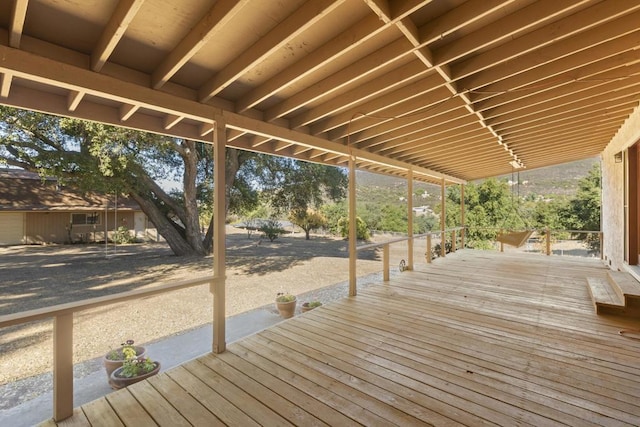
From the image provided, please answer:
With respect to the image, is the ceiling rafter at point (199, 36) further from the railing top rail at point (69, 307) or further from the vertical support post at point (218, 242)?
the railing top rail at point (69, 307)

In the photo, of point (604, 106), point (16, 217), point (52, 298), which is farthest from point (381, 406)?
point (16, 217)

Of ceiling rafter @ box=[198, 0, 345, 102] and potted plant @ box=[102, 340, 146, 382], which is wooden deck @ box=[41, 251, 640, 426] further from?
ceiling rafter @ box=[198, 0, 345, 102]

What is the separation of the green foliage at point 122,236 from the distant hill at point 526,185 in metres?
14.5

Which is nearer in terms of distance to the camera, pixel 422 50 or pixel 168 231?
pixel 422 50

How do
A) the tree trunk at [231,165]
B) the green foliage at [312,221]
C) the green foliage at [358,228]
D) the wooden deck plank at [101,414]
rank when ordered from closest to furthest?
the wooden deck plank at [101,414], the tree trunk at [231,165], the green foliage at [358,228], the green foliage at [312,221]

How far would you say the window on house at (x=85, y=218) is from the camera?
16.9 metres

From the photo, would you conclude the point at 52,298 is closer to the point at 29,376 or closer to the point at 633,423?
the point at 29,376

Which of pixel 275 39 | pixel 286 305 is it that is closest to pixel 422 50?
pixel 275 39

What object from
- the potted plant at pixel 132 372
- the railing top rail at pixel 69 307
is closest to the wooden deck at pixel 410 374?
the potted plant at pixel 132 372

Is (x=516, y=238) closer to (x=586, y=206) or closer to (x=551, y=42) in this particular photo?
(x=551, y=42)

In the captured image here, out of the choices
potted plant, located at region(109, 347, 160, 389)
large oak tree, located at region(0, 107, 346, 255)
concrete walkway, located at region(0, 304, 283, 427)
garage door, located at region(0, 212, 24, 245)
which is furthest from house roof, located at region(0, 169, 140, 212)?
potted plant, located at region(109, 347, 160, 389)

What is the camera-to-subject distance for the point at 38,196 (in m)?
15.9

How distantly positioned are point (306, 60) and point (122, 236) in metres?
19.3

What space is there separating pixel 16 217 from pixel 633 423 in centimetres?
2231
